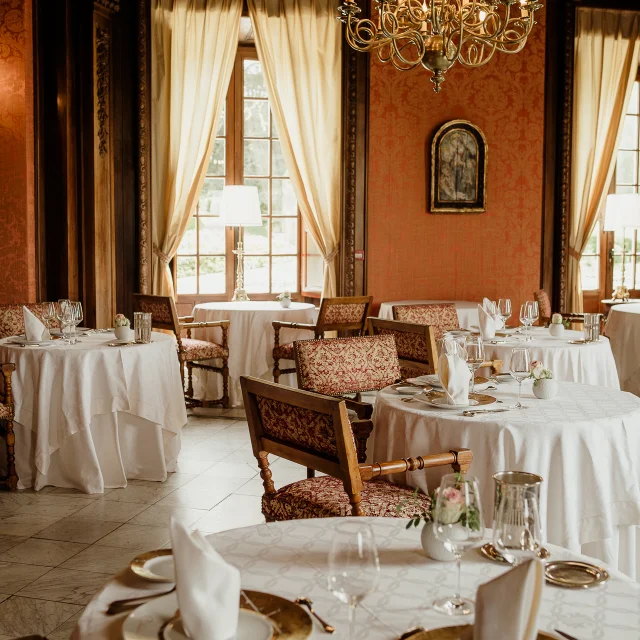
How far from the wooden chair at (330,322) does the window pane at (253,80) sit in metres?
2.66

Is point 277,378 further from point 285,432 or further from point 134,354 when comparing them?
point 285,432

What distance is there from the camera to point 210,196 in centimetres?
819

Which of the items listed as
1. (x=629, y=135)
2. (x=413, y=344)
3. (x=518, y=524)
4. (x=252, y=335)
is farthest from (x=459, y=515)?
(x=629, y=135)

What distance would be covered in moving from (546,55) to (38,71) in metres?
4.78

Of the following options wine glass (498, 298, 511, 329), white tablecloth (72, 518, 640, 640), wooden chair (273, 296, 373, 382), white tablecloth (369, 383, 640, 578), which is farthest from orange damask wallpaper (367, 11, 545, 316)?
white tablecloth (72, 518, 640, 640)

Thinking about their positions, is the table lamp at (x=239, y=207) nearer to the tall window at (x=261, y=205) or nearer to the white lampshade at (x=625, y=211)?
the tall window at (x=261, y=205)

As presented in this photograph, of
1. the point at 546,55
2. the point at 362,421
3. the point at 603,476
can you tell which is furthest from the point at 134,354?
the point at 546,55

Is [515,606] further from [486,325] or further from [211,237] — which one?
[211,237]

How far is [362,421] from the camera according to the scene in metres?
3.51

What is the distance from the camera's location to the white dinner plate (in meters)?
1.27

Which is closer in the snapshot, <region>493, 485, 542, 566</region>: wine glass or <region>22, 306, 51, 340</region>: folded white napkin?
<region>493, 485, 542, 566</region>: wine glass

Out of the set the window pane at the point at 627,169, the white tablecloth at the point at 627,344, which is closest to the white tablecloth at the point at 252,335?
the white tablecloth at the point at 627,344

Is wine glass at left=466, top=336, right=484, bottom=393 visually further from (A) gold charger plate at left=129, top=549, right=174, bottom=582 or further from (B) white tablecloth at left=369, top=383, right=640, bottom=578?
(A) gold charger plate at left=129, top=549, right=174, bottom=582

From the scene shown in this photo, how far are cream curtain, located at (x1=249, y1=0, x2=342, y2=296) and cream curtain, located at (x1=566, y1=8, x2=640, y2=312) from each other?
2.49 m
